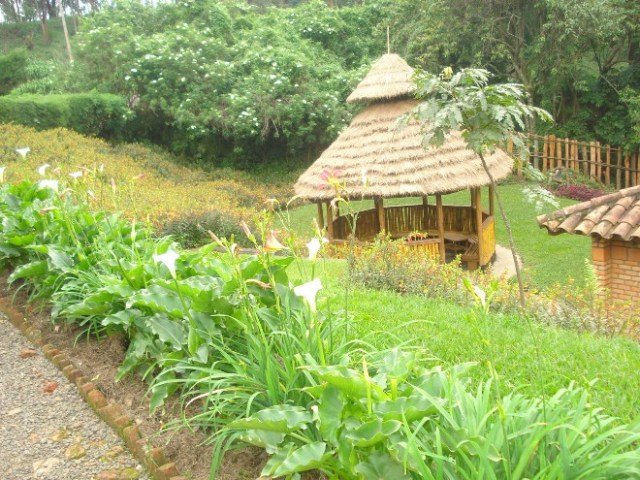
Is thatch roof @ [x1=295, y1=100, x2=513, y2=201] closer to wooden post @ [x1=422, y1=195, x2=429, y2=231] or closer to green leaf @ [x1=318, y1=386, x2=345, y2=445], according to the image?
wooden post @ [x1=422, y1=195, x2=429, y2=231]

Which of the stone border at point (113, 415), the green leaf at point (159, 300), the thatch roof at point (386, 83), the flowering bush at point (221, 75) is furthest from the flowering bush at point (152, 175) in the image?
the green leaf at point (159, 300)

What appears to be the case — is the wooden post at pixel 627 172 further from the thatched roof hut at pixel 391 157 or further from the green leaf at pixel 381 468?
the green leaf at pixel 381 468

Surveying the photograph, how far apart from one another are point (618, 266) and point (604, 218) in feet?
2.66

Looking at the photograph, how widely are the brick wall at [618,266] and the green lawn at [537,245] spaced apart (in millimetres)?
999

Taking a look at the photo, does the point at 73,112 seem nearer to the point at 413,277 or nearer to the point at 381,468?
the point at 413,277

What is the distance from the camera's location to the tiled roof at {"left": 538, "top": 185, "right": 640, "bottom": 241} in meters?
8.59

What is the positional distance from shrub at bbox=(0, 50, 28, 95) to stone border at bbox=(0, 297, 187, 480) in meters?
25.7

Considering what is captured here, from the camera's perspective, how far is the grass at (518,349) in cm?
378

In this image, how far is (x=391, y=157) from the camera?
12711 millimetres

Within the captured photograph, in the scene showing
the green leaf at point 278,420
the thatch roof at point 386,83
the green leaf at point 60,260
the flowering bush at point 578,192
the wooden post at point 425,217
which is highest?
the thatch roof at point 386,83

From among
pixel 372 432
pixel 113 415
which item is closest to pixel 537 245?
pixel 113 415

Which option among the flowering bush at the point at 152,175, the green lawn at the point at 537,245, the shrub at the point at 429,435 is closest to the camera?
the shrub at the point at 429,435

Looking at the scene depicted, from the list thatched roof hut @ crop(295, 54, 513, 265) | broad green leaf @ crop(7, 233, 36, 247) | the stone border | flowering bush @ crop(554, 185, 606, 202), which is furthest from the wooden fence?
the stone border

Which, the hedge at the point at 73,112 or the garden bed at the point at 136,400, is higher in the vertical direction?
the hedge at the point at 73,112
